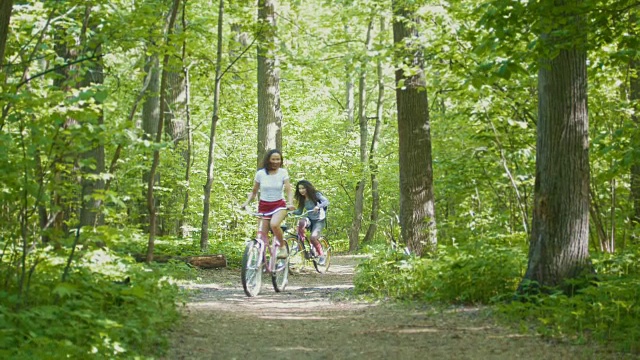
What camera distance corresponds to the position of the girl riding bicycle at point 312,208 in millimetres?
14656

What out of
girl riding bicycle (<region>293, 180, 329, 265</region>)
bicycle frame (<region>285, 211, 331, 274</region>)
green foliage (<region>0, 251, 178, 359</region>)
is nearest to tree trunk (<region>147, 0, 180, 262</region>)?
green foliage (<region>0, 251, 178, 359</region>)

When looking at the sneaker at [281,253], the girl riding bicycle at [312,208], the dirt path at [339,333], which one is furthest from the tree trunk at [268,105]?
the dirt path at [339,333]

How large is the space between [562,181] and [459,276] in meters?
1.78

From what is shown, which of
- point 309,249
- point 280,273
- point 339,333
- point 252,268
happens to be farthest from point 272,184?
point 309,249

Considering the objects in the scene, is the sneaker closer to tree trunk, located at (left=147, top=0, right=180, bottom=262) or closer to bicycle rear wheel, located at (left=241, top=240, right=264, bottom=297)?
bicycle rear wheel, located at (left=241, top=240, right=264, bottom=297)

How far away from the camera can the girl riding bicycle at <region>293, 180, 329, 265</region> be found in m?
14.7

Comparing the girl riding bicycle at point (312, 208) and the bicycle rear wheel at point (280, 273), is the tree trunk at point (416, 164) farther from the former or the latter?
the girl riding bicycle at point (312, 208)

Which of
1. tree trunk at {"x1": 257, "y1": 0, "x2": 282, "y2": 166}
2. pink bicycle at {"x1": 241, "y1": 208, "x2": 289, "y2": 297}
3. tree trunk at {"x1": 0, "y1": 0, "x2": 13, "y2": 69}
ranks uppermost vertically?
tree trunk at {"x1": 257, "y1": 0, "x2": 282, "y2": 166}

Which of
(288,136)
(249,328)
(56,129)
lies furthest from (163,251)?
(288,136)

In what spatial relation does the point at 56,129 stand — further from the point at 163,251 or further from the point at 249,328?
the point at 163,251

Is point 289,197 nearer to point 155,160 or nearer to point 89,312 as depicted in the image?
point 155,160

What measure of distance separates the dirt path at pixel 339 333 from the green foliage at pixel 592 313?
280 mm

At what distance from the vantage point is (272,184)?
10656 millimetres

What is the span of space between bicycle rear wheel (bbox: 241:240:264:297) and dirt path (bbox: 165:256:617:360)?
9.5 inches
